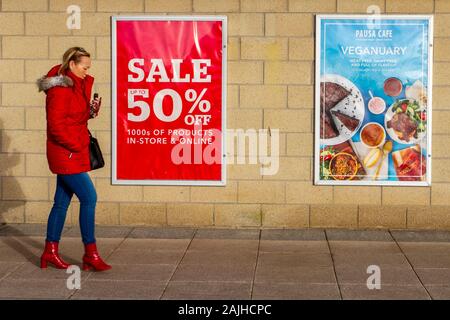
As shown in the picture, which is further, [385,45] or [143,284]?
[385,45]

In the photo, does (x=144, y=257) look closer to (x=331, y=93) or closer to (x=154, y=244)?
(x=154, y=244)

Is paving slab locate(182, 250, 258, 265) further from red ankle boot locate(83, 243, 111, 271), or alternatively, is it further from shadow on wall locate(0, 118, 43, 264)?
shadow on wall locate(0, 118, 43, 264)

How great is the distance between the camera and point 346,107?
957cm

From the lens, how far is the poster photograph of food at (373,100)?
9500mm

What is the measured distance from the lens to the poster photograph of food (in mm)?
9500

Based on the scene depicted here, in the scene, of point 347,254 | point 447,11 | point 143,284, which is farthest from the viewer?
point 447,11

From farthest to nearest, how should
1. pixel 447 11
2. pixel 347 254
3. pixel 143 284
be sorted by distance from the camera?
pixel 447 11 → pixel 347 254 → pixel 143 284

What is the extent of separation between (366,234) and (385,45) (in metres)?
1.95

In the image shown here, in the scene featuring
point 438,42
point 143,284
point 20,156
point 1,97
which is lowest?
point 143,284

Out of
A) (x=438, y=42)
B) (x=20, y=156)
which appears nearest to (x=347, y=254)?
(x=438, y=42)

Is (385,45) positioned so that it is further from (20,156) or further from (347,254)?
(20,156)

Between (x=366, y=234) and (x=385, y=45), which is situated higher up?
(x=385, y=45)

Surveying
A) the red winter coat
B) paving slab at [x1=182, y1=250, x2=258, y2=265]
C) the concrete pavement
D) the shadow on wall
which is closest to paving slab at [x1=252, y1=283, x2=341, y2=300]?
the concrete pavement

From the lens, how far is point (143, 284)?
288 inches
